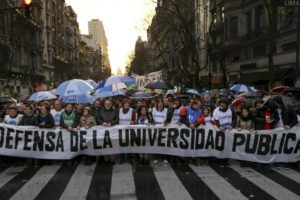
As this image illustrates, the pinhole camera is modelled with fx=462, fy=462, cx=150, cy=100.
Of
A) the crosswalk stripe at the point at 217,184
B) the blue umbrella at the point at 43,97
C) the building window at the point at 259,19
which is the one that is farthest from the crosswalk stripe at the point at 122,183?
the building window at the point at 259,19

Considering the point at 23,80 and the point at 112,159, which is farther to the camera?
the point at 23,80

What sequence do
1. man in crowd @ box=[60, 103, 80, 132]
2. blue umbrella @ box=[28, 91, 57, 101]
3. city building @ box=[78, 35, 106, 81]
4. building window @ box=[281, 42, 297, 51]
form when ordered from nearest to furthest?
1. man in crowd @ box=[60, 103, 80, 132]
2. blue umbrella @ box=[28, 91, 57, 101]
3. building window @ box=[281, 42, 297, 51]
4. city building @ box=[78, 35, 106, 81]

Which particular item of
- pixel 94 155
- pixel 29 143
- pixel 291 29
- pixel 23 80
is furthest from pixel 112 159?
pixel 23 80

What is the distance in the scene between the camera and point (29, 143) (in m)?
11.3

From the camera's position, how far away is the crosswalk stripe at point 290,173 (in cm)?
962

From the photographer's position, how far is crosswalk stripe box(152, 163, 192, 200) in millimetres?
8177

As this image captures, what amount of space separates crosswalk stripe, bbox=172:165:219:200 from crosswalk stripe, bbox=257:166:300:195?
152cm

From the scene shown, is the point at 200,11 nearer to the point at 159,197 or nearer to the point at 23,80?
the point at 23,80

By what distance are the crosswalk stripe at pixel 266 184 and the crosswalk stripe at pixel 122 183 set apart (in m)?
2.46

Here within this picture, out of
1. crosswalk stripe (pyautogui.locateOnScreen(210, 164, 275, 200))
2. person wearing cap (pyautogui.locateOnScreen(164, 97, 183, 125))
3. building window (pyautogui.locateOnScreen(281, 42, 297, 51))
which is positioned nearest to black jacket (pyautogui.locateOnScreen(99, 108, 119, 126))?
person wearing cap (pyautogui.locateOnScreen(164, 97, 183, 125))

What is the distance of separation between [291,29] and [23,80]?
113 feet

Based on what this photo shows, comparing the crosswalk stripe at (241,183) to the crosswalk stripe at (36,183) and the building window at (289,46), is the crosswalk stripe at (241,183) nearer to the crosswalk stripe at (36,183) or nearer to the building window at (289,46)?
the crosswalk stripe at (36,183)

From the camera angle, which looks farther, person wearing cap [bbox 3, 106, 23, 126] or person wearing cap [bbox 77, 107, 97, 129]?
person wearing cap [bbox 3, 106, 23, 126]

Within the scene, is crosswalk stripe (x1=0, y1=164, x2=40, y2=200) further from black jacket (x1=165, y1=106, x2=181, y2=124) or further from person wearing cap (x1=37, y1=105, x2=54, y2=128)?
black jacket (x1=165, y1=106, x2=181, y2=124)
